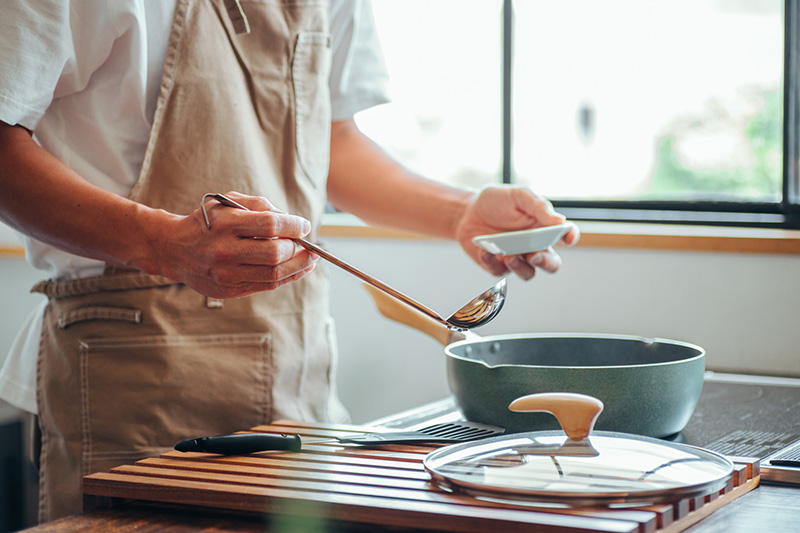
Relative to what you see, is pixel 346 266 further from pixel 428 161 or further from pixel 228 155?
pixel 428 161

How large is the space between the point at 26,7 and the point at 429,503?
630 mm

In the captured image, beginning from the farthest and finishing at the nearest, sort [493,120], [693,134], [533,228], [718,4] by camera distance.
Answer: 1. [693,134]
2. [493,120]
3. [718,4]
4. [533,228]

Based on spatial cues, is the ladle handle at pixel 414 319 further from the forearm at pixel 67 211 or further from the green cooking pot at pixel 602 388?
the forearm at pixel 67 211

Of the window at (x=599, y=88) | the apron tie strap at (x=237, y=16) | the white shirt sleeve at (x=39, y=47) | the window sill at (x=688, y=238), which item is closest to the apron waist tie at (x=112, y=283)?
the white shirt sleeve at (x=39, y=47)

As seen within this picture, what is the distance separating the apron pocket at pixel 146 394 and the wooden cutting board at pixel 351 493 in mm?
180

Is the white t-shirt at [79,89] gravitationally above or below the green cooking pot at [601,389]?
above

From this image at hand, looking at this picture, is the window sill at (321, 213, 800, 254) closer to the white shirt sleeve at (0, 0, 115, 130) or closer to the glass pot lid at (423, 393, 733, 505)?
the glass pot lid at (423, 393, 733, 505)

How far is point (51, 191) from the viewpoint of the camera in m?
0.88

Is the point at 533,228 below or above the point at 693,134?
below

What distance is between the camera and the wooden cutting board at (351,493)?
23.4 inches

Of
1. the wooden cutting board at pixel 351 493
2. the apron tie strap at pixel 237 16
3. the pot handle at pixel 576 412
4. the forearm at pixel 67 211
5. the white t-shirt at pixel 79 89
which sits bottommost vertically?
the wooden cutting board at pixel 351 493

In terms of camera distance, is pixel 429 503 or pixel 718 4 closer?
pixel 429 503

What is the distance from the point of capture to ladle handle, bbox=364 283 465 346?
112cm

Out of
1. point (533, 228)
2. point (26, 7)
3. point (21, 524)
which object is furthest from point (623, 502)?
point (21, 524)
